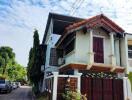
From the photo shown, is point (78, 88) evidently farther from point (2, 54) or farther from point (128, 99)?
point (2, 54)

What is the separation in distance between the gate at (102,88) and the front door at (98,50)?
430cm

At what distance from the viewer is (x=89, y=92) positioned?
466 inches

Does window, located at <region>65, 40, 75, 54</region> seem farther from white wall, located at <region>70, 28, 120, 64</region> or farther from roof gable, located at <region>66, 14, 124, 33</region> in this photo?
roof gable, located at <region>66, 14, 124, 33</region>

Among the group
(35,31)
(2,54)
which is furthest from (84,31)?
(2,54)

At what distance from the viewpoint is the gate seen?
1182 cm

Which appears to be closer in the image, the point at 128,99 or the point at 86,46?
the point at 128,99

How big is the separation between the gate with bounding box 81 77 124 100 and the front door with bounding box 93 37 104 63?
430 centimetres

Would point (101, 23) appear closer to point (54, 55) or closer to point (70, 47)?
point (70, 47)

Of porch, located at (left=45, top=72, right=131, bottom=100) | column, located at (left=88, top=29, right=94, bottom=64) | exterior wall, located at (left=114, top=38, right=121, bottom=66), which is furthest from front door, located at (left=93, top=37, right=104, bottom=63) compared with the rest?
porch, located at (left=45, top=72, right=131, bottom=100)

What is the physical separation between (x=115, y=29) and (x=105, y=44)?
153 centimetres

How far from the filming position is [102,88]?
12.0 meters

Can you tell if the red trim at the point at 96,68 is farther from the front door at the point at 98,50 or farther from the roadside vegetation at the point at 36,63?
the roadside vegetation at the point at 36,63

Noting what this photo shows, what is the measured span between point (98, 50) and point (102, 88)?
5277 mm

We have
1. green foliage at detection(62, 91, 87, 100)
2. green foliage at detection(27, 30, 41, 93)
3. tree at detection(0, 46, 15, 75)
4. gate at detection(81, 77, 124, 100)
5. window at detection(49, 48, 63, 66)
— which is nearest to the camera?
green foliage at detection(62, 91, 87, 100)
